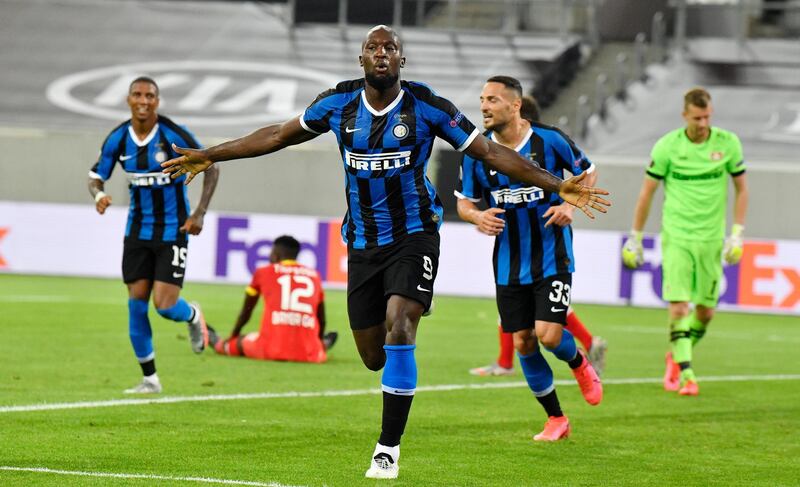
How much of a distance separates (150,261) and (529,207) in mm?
2978

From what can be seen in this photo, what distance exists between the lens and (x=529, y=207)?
8375 millimetres

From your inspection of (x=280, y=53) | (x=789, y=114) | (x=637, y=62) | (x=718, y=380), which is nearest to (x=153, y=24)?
(x=280, y=53)

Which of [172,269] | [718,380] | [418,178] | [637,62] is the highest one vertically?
[637,62]

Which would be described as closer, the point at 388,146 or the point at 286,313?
the point at 388,146

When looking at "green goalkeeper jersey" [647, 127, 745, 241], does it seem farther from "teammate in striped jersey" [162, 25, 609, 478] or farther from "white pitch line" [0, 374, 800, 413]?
"teammate in striped jersey" [162, 25, 609, 478]

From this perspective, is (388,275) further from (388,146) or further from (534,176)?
(534,176)

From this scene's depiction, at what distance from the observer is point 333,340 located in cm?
1288

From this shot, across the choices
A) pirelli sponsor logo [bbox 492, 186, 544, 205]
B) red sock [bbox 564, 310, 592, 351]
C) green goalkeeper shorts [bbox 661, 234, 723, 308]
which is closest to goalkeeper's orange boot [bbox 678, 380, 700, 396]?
green goalkeeper shorts [bbox 661, 234, 723, 308]

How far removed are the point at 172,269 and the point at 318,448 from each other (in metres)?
2.76

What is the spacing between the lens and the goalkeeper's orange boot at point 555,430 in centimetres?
818

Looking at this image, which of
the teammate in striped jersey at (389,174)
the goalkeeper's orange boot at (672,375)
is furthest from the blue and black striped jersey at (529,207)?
the goalkeeper's orange boot at (672,375)

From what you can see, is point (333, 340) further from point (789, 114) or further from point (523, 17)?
point (523, 17)

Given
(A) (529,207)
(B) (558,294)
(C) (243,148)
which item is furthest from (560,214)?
(C) (243,148)

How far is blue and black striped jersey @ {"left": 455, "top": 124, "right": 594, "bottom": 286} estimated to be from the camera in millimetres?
8320
